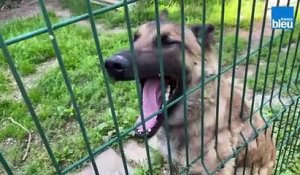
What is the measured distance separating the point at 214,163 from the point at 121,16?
12.4 ft

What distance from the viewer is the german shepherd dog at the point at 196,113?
85.0 inches

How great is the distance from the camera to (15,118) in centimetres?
360

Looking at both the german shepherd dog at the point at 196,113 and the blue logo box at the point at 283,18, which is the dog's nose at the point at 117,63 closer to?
the german shepherd dog at the point at 196,113

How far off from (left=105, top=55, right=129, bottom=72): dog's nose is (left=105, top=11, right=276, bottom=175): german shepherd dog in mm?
233

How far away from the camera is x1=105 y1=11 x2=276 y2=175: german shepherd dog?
216 cm

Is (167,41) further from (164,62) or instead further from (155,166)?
(155,166)

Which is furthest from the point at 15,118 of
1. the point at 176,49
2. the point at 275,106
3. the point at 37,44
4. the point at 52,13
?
the point at 52,13

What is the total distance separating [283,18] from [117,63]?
2.70 feet

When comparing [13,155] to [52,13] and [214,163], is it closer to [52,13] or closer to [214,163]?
[214,163]

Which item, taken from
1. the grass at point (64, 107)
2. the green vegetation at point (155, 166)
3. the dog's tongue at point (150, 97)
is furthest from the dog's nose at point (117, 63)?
the grass at point (64, 107)

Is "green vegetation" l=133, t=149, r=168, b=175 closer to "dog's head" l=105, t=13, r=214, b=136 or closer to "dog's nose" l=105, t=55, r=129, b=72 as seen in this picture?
"dog's head" l=105, t=13, r=214, b=136

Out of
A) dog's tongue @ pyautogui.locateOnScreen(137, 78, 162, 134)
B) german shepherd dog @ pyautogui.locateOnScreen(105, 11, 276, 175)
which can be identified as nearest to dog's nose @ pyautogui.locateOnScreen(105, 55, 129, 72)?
german shepherd dog @ pyautogui.locateOnScreen(105, 11, 276, 175)

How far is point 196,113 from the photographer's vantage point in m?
2.37

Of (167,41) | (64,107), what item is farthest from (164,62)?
(64,107)
